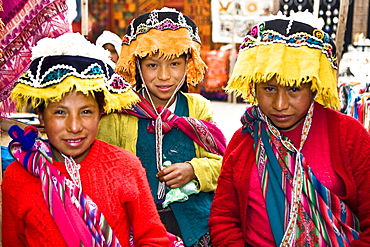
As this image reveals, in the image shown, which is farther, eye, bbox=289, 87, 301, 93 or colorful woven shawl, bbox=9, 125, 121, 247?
eye, bbox=289, 87, 301, 93

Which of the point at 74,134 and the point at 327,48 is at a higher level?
the point at 327,48

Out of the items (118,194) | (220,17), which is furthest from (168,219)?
(220,17)

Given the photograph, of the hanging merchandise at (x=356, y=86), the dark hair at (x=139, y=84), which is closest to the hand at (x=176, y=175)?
the dark hair at (x=139, y=84)

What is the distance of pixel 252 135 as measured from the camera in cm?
198

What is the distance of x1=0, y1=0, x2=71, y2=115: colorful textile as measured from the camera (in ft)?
6.64

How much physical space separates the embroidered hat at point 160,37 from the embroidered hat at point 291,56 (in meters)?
0.55

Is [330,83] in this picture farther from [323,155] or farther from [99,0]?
[99,0]

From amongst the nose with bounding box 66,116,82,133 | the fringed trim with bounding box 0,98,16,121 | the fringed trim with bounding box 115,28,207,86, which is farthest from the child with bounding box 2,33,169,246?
the fringed trim with bounding box 115,28,207,86

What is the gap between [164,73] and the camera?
2.31 m

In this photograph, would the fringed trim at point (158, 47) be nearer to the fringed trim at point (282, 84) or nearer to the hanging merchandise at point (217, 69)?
the fringed trim at point (282, 84)

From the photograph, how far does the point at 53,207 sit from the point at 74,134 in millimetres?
264

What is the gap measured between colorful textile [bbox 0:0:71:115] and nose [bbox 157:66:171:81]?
529mm

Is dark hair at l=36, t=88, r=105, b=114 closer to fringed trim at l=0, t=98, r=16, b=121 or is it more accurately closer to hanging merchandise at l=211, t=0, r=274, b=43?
fringed trim at l=0, t=98, r=16, b=121

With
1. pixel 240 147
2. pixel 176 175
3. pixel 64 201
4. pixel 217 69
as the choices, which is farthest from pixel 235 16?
pixel 64 201
